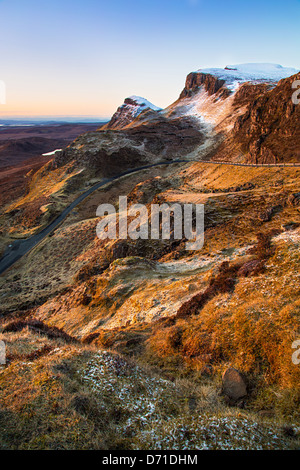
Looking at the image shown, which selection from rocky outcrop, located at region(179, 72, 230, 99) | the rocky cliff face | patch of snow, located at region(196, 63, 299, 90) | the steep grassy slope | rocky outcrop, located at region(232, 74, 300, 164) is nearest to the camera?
the steep grassy slope

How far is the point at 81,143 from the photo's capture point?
73562 mm

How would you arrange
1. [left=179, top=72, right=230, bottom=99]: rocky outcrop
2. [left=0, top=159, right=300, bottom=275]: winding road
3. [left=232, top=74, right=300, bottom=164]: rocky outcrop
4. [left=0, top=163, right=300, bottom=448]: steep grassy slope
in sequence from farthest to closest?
[left=179, top=72, right=230, bottom=99]: rocky outcrop → [left=232, top=74, right=300, bottom=164]: rocky outcrop → [left=0, top=159, right=300, bottom=275]: winding road → [left=0, top=163, right=300, bottom=448]: steep grassy slope

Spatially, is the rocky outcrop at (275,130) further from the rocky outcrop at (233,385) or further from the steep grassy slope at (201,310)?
the rocky outcrop at (233,385)

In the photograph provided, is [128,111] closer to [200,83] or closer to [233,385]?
[200,83]

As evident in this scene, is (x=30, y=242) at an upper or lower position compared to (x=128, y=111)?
lower

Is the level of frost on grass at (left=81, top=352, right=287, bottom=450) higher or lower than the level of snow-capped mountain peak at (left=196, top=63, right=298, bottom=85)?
lower

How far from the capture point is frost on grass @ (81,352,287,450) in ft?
19.4

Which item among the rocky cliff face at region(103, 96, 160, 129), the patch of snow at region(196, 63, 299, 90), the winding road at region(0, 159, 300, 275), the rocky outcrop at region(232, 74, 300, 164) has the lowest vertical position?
the winding road at region(0, 159, 300, 275)

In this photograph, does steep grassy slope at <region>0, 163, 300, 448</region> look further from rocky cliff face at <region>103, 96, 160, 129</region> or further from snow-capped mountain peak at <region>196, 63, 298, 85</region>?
rocky cliff face at <region>103, 96, 160, 129</region>

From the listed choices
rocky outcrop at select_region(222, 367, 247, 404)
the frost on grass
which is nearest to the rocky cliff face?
the frost on grass

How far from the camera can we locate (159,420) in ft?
22.3

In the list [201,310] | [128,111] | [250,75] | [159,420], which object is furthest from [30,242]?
[250,75]

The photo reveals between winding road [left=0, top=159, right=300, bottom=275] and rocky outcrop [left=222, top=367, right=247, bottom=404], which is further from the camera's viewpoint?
winding road [left=0, top=159, right=300, bottom=275]

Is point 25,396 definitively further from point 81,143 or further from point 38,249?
point 81,143
